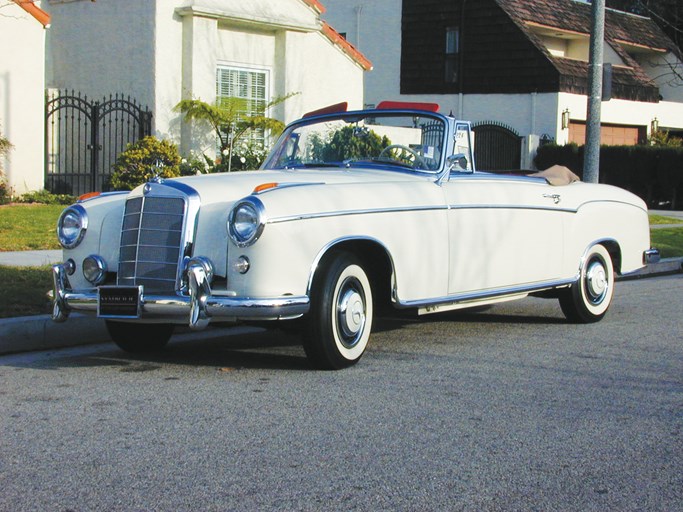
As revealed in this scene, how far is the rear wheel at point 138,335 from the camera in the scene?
24.7 ft

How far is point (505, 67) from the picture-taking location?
31.7 metres

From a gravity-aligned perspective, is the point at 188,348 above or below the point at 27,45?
below

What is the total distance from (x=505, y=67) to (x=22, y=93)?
57.0 feet

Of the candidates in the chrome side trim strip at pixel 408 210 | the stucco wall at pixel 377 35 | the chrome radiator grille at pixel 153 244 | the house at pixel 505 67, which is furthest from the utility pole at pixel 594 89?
the stucco wall at pixel 377 35

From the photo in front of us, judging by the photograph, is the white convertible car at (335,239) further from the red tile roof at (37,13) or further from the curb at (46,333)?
the red tile roof at (37,13)

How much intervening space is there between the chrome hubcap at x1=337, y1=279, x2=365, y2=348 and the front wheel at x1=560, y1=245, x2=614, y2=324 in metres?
2.79

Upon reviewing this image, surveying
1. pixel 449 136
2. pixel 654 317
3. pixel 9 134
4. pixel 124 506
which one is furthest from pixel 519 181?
pixel 9 134

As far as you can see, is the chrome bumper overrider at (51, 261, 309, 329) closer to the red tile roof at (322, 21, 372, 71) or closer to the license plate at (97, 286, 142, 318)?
the license plate at (97, 286, 142, 318)

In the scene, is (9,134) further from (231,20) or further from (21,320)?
(21,320)

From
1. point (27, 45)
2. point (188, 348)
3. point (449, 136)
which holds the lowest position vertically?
point (188, 348)

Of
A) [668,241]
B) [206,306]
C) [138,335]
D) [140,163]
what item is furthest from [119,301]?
[668,241]

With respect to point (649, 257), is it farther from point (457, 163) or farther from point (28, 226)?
point (28, 226)

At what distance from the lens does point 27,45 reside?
59.9 feet

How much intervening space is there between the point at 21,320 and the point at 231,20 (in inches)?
533
